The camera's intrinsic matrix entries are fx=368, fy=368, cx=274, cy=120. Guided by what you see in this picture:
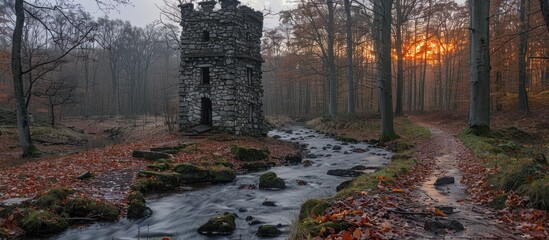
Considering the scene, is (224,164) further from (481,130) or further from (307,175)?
(481,130)

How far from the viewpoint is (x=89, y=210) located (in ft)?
28.2

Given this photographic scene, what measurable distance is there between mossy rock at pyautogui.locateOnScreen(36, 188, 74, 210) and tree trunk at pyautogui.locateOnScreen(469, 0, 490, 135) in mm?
15888

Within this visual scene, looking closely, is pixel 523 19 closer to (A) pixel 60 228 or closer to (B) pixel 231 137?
(B) pixel 231 137

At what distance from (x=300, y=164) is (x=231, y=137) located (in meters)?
5.83

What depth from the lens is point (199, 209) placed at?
9961 mm

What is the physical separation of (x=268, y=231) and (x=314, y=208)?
1553 millimetres

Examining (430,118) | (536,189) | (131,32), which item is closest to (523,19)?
(430,118)

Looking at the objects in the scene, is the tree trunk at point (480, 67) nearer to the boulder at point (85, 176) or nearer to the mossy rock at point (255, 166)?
the mossy rock at point (255, 166)

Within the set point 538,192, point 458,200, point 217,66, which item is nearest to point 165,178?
point 458,200

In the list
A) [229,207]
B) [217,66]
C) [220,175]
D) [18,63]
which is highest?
[217,66]

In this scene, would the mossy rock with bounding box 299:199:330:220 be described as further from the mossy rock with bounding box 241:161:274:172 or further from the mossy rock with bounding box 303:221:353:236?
the mossy rock with bounding box 241:161:274:172

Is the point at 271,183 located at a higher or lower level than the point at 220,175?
lower

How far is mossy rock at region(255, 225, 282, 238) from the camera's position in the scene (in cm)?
759

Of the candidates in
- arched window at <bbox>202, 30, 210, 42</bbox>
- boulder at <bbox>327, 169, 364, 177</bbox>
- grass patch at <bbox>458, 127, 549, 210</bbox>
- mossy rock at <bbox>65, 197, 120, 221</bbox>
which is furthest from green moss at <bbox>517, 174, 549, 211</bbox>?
arched window at <bbox>202, 30, 210, 42</bbox>
